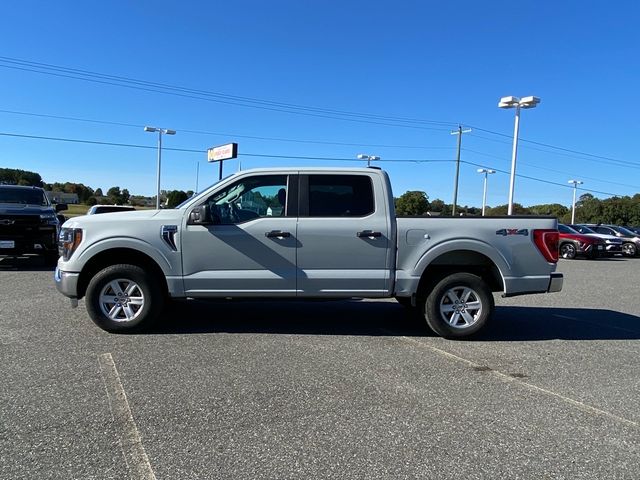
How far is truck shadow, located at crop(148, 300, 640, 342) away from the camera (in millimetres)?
6578

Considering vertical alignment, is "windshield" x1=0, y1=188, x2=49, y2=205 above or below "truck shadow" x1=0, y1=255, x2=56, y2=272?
above

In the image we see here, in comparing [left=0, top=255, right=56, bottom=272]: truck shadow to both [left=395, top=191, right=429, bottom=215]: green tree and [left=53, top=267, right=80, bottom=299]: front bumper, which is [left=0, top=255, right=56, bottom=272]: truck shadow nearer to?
[left=53, top=267, right=80, bottom=299]: front bumper

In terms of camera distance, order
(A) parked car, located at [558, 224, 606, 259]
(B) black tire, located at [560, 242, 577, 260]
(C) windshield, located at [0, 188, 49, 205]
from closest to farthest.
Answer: (C) windshield, located at [0, 188, 49, 205] → (A) parked car, located at [558, 224, 606, 259] → (B) black tire, located at [560, 242, 577, 260]

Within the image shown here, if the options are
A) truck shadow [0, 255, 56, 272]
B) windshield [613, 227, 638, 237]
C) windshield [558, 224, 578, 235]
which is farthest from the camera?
windshield [613, 227, 638, 237]

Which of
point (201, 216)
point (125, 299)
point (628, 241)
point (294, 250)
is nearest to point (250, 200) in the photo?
point (201, 216)

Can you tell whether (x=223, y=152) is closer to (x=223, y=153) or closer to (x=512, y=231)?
(x=223, y=153)

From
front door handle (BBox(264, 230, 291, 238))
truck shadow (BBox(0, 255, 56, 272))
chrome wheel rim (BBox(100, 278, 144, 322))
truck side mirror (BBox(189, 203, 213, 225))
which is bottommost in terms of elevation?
truck shadow (BBox(0, 255, 56, 272))

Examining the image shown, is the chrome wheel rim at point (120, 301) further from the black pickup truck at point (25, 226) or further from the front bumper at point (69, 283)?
the black pickup truck at point (25, 226)

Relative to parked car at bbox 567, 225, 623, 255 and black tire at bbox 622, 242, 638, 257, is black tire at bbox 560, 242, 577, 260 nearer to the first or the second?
parked car at bbox 567, 225, 623, 255

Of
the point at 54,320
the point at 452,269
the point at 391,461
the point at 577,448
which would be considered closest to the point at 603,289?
the point at 452,269

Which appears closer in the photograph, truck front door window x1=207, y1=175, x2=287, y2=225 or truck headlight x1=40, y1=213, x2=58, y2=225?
truck front door window x1=207, y1=175, x2=287, y2=225

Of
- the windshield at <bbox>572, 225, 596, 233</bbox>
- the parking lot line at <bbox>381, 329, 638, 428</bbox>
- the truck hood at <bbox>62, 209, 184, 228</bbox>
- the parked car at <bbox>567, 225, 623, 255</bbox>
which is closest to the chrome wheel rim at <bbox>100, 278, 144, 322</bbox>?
the truck hood at <bbox>62, 209, 184, 228</bbox>

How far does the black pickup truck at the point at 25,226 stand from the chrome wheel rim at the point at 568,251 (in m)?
20.0

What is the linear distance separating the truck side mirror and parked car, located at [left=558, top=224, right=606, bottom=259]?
66.4 ft
